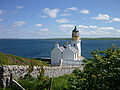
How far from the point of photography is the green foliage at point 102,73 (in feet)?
18.7

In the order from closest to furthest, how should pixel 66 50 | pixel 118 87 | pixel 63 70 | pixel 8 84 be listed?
pixel 118 87
pixel 8 84
pixel 63 70
pixel 66 50

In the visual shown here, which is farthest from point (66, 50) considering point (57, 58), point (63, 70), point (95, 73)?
point (95, 73)

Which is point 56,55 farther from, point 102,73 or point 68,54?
point 102,73

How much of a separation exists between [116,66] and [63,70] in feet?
31.7

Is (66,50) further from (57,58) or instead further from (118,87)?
(118,87)

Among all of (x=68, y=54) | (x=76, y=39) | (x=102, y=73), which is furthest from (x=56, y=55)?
(x=102, y=73)

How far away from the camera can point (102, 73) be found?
6.02 meters

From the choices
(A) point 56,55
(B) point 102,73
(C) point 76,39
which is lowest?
(A) point 56,55

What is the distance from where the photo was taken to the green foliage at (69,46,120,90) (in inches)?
224

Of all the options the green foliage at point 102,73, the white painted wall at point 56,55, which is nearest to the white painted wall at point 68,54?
the white painted wall at point 56,55

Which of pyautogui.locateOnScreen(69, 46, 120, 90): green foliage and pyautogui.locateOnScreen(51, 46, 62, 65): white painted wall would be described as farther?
pyautogui.locateOnScreen(51, 46, 62, 65): white painted wall

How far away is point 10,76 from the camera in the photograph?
1081cm

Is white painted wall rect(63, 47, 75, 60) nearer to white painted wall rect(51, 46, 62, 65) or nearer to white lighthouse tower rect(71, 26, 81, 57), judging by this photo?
white painted wall rect(51, 46, 62, 65)

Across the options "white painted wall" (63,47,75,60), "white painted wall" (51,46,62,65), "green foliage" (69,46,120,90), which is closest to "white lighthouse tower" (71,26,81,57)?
"white painted wall" (63,47,75,60)
